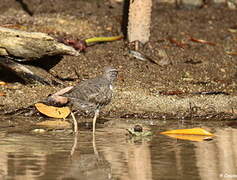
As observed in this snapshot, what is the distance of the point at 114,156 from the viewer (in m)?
6.61

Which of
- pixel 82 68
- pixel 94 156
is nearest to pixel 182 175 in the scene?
pixel 94 156

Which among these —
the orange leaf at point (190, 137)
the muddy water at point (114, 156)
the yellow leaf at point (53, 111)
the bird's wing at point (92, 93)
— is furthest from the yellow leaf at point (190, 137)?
the yellow leaf at point (53, 111)

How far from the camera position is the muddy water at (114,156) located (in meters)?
5.83

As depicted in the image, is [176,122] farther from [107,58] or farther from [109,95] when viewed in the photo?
[107,58]

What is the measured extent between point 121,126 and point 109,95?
451 millimetres

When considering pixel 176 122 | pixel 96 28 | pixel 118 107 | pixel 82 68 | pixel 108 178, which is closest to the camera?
pixel 108 178

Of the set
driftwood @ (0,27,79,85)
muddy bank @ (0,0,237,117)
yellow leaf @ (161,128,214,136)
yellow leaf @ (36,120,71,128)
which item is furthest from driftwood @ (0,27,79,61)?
yellow leaf @ (161,128,214,136)

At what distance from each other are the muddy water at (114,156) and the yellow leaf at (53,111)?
89 centimetres

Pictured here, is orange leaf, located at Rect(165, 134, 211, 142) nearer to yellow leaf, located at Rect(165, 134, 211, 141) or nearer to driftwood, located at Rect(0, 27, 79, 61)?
yellow leaf, located at Rect(165, 134, 211, 141)

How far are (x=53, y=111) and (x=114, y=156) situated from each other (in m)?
2.57

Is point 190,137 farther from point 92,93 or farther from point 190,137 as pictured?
point 92,93

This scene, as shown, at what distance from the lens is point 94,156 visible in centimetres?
664

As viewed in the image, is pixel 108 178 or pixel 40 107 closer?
pixel 108 178

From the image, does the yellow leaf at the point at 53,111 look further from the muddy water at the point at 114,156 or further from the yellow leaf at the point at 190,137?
the yellow leaf at the point at 190,137
